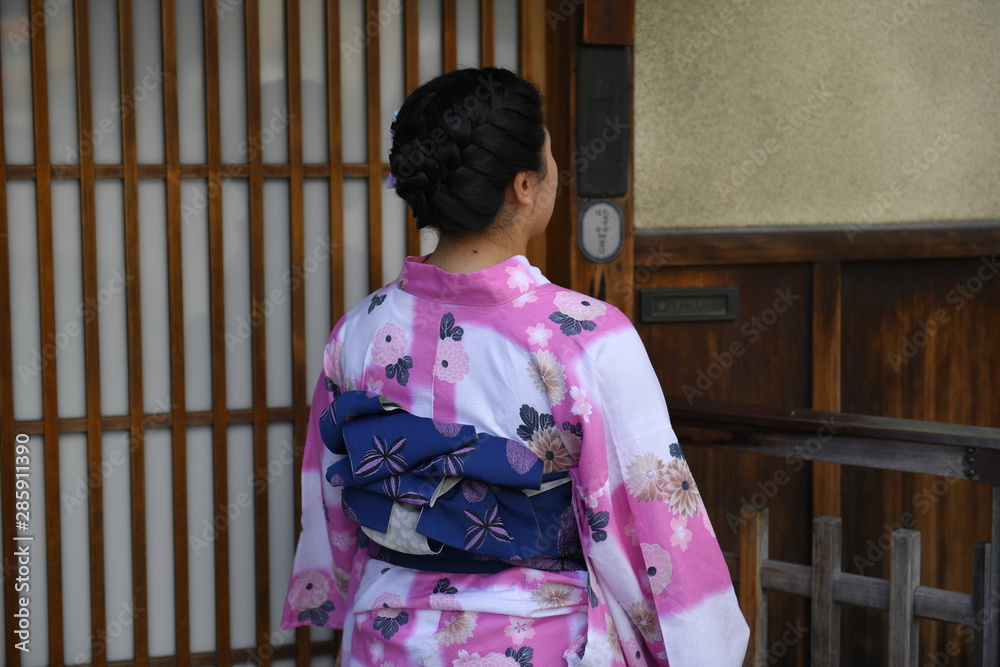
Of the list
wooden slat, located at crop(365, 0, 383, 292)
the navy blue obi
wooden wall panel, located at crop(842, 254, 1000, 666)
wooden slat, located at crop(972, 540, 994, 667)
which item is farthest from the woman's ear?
wooden wall panel, located at crop(842, 254, 1000, 666)

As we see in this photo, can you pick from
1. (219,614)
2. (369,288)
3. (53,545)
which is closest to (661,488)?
(369,288)

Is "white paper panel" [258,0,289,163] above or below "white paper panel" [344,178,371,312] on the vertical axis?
above

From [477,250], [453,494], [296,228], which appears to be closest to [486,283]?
[477,250]

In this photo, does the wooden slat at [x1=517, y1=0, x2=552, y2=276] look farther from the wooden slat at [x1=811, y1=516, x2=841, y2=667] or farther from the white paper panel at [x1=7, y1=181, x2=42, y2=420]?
the white paper panel at [x1=7, y1=181, x2=42, y2=420]

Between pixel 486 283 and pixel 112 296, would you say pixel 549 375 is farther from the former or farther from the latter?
pixel 112 296

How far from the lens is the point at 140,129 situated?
10.1 feet

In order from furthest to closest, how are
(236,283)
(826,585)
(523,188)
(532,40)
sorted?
(532,40)
(236,283)
(826,585)
(523,188)

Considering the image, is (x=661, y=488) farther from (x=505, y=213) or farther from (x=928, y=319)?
(x=928, y=319)

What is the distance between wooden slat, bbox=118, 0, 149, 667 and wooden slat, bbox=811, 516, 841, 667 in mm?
2070

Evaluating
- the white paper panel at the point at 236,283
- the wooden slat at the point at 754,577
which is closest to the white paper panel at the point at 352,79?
the white paper panel at the point at 236,283

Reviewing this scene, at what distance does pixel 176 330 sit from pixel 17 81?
88cm

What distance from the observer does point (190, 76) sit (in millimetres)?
3104

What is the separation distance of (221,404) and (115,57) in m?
1.13

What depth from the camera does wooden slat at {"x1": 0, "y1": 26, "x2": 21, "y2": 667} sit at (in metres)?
2.97
